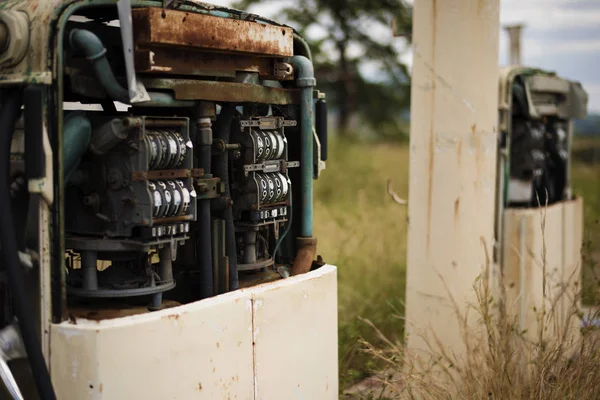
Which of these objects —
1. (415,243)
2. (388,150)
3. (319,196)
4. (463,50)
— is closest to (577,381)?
(415,243)

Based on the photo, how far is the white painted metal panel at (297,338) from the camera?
3299 millimetres

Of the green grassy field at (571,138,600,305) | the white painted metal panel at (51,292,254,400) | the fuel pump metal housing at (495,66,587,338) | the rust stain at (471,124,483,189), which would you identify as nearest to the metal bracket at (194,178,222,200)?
the white painted metal panel at (51,292,254,400)

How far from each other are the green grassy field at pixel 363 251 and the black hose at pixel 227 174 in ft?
3.25

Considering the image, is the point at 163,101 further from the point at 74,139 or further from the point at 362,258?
the point at 362,258

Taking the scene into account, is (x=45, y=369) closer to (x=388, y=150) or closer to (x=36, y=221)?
(x=36, y=221)

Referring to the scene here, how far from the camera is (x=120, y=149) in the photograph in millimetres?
2928

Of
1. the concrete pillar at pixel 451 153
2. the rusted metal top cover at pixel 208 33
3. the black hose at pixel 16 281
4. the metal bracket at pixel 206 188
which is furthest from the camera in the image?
the concrete pillar at pixel 451 153

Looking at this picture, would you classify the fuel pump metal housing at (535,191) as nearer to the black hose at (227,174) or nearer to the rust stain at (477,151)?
the rust stain at (477,151)

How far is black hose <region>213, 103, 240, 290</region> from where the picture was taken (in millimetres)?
3346

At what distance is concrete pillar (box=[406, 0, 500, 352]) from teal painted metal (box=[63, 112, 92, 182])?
2.16 metres

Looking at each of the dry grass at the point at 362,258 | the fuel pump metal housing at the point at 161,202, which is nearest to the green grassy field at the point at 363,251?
the dry grass at the point at 362,258

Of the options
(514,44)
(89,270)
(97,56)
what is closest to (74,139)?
(97,56)

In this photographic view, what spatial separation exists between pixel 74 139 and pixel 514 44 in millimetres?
5351

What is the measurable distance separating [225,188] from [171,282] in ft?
1.45
